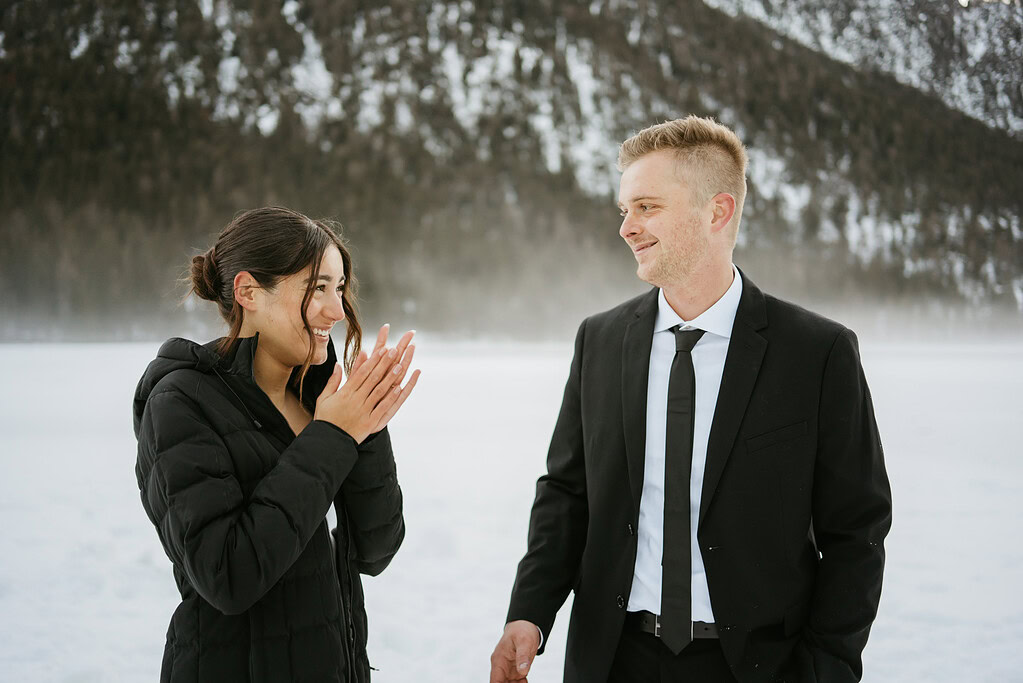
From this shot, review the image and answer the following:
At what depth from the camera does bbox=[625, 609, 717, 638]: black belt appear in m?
1.27

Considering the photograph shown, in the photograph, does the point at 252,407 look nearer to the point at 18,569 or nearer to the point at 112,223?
the point at 18,569

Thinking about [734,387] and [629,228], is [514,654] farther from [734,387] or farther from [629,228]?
[629,228]

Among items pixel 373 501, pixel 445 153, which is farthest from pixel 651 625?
pixel 445 153

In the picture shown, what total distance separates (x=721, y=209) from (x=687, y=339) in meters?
0.26

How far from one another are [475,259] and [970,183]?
3.30 meters

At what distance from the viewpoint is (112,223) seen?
4.26m

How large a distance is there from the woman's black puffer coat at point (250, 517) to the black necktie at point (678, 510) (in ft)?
1.61

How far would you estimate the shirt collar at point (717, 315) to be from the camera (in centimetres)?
138

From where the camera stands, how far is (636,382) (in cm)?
139

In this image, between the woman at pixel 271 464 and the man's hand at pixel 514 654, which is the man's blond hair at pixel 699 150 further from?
the man's hand at pixel 514 654

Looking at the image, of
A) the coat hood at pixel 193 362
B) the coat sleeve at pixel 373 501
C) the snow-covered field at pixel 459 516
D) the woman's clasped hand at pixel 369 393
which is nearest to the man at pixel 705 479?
the coat sleeve at pixel 373 501

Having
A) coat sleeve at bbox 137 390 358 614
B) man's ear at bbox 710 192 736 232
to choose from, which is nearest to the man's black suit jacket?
man's ear at bbox 710 192 736 232

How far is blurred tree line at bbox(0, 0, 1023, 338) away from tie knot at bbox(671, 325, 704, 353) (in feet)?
9.40

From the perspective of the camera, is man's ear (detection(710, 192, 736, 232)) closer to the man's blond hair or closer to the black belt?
the man's blond hair
